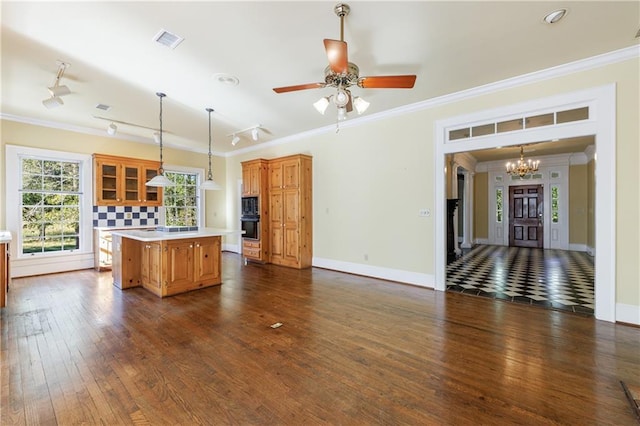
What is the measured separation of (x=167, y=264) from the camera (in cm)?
389

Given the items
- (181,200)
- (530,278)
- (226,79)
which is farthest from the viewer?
(181,200)

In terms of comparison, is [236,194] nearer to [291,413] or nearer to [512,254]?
[291,413]

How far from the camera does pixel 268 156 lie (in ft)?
22.7

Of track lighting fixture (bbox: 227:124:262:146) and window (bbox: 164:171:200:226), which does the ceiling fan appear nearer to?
track lighting fixture (bbox: 227:124:262:146)

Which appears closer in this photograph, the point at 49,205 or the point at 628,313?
the point at 628,313

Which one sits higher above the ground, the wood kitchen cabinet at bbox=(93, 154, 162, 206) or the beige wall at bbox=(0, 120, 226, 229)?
the beige wall at bbox=(0, 120, 226, 229)

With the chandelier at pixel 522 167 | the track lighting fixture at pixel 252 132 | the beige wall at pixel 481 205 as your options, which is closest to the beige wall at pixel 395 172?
the track lighting fixture at pixel 252 132

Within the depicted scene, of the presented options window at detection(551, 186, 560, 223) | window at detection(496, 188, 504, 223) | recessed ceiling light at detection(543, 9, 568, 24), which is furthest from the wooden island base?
window at detection(551, 186, 560, 223)

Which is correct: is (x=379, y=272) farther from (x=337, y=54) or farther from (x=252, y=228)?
(x=337, y=54)

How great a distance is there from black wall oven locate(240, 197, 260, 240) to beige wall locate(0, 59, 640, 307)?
51.5 inches

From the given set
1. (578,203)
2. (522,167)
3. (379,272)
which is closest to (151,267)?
(379,272)

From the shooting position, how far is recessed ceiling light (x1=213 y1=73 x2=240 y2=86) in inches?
138

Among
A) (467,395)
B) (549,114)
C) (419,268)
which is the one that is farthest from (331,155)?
(467,395)

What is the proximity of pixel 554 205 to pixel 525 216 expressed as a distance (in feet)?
2.63
